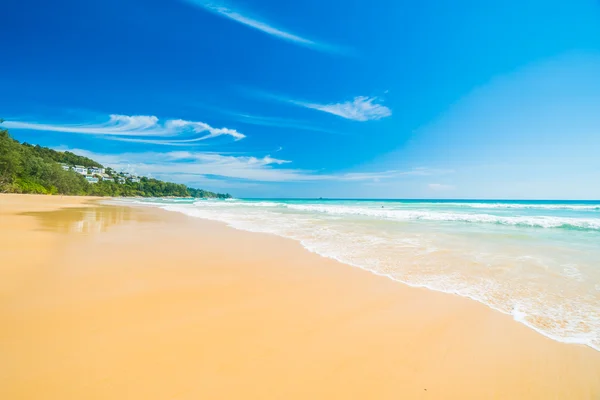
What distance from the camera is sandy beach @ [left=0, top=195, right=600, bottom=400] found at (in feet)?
5.80

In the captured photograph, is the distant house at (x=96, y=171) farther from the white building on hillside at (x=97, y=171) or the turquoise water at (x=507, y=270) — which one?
the turquoise water at (x=507, y=270)

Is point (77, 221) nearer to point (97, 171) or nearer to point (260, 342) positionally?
point (260, 342)

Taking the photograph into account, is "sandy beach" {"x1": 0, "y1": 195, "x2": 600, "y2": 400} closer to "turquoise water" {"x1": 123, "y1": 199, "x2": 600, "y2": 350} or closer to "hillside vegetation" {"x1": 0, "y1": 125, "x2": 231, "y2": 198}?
"turquoise water" {"x1": 123, "y1": 199, "x2": 600, "y2": 350}

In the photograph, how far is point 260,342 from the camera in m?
2.30

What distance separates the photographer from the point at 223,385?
1.75 metres

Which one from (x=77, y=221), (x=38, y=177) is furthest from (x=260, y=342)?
(x=38, y=177)

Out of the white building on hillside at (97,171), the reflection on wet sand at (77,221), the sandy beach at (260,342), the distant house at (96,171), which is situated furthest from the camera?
the white building on hillside at (97,171)

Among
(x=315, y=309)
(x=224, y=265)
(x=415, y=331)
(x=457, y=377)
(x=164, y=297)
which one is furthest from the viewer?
(x=224, y=265)

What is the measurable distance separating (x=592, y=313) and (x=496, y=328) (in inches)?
57.7

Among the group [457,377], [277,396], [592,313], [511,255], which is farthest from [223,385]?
[511,255]

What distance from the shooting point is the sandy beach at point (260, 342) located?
5.80 feet

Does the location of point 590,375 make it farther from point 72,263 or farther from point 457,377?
point 72,263

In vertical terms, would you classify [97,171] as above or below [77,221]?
above

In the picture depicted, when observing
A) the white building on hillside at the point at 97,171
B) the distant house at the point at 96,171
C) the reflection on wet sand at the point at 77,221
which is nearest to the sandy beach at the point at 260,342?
the reflection on wet sand at the point at 77,221
